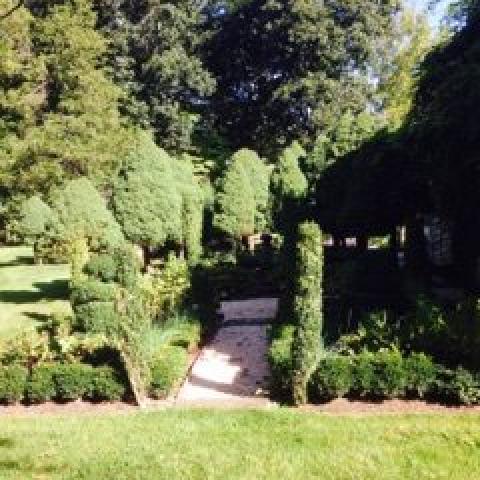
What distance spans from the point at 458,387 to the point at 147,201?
45.5 feet

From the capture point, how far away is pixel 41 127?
3894 cm

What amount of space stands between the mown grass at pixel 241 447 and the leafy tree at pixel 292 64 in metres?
36.5

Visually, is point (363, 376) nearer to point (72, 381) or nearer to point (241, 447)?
point (241, 447)

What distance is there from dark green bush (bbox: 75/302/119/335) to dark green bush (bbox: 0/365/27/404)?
3.46m

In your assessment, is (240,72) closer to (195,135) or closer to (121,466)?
(195,135)

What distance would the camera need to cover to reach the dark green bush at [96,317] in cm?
1709

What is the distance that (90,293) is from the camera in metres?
17.1

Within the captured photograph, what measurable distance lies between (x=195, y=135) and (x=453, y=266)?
3277 centimetres

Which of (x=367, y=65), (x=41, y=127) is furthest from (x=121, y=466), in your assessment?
(x=367, y=65)

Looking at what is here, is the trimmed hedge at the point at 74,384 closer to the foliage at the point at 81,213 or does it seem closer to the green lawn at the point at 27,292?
the green lawn at the point at 27,292

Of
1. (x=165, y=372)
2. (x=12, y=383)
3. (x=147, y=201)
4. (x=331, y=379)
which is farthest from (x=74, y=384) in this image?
(x=147, y=201)

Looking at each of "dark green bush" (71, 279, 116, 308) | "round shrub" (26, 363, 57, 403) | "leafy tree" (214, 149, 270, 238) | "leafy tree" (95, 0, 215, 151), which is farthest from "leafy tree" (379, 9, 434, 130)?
"round shrub" (26, 363, 57, 403)

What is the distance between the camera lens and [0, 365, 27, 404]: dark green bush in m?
13.5

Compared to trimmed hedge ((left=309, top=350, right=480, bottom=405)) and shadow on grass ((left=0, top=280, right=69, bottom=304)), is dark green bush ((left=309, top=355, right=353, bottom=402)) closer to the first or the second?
trimmed hedge ((left=309, top=350, right=480, bottom=405))
